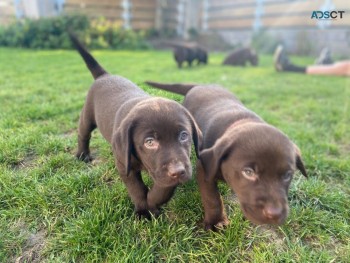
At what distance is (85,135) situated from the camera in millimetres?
3764

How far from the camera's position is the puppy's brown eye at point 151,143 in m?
2.49

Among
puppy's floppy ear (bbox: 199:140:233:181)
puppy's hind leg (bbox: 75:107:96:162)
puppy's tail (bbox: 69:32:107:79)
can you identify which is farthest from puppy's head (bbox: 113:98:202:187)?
puppy's tail (bbox: 69:32:107:79)

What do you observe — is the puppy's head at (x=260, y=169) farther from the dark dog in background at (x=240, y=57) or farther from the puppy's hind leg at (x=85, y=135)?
the dark dog in background at (x=240, y=57)

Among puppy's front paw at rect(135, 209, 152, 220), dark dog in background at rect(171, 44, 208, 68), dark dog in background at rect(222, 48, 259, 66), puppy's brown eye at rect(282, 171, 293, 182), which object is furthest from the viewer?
dark dog in background at rect(222, 48, 259, 66)

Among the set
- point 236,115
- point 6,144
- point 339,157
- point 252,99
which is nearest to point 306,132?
point 339,157

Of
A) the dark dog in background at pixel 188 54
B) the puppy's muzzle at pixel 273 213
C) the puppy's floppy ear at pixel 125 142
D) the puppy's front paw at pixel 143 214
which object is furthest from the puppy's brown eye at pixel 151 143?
the dark dog in background at pixel 188 54

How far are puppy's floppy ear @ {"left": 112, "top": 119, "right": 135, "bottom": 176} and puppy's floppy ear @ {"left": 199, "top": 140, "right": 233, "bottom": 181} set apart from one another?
552 mm

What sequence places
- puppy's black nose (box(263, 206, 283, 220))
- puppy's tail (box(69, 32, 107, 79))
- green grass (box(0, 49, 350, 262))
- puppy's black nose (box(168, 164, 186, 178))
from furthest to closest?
puppy's tail (box(69, 32, 107, 79)), green grass (box(0, 49, 350, 262)), puppy's black nose (box(168, 164, 186, 178)), puppy's black nose (box(263, 206, 283, 220))

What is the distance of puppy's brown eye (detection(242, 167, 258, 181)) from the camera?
2.12 metres

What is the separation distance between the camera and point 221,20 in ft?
74.5

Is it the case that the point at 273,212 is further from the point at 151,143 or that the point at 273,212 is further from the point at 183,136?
the point at 151,143

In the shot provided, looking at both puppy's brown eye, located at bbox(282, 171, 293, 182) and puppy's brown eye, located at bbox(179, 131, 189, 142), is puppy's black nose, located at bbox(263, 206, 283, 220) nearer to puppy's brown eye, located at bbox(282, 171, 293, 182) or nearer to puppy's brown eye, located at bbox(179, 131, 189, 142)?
puppy's brown eye, located at bbox(282, 171, 293, 182)

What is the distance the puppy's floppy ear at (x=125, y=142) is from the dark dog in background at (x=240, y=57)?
11107 mm

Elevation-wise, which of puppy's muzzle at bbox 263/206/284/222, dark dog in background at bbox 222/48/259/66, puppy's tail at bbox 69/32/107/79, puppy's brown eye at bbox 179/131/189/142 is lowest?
dark dog in background at bbox 222/48/259/66
